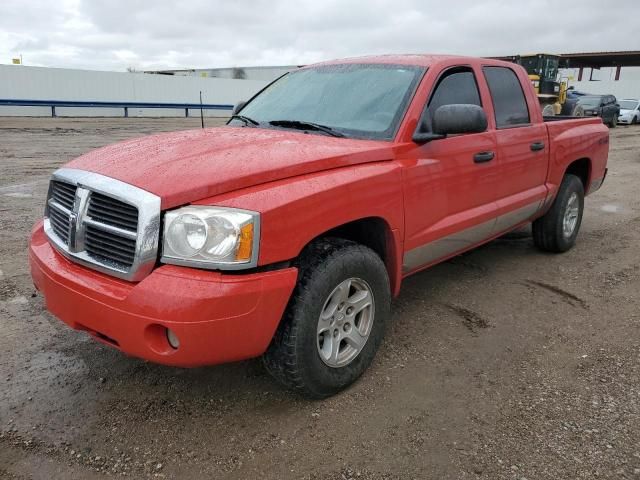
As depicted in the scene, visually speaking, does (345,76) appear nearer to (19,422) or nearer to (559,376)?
(559,376)

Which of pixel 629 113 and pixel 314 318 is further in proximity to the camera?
pixel 629 113

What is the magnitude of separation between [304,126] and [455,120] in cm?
94

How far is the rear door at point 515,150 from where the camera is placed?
4.14 metres

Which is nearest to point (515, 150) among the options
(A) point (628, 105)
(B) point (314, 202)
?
(B) point (314, 202)

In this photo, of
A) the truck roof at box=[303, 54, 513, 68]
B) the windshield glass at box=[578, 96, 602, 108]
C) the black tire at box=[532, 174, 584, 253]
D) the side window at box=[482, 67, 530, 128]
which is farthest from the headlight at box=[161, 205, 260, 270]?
the windshield glass at box=[578, 96, 602, 108]

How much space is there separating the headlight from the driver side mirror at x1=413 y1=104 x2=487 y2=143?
1.40m

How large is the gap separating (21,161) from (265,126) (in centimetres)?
930

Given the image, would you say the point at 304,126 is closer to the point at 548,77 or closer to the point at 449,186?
the point at 449,186

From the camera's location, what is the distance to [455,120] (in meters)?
3.16

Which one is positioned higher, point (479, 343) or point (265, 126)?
point (265, 126)

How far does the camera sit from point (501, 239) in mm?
6043

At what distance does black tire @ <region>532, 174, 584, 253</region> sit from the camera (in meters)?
5.18

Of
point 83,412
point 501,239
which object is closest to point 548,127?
point 501,239

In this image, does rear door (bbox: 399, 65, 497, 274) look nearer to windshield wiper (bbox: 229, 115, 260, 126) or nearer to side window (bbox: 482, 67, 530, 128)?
side window (bbox: 482, 67, 530, 128)
